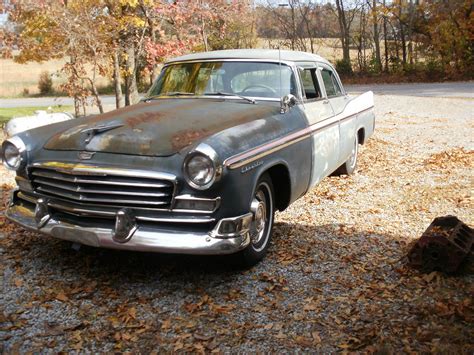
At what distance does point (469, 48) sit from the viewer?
24.2 meters

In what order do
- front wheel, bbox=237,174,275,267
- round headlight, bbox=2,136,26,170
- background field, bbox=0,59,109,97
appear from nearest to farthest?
front wheel, bbox=237,174,275,267, round headlight, bbox=2,136,26,170, background field, bbox=0,59,109,97

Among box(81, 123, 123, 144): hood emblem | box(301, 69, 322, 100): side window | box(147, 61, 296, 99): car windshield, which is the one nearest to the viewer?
box(81, 123, 123, 144): hood emblem

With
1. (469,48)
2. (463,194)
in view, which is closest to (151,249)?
(463,194)

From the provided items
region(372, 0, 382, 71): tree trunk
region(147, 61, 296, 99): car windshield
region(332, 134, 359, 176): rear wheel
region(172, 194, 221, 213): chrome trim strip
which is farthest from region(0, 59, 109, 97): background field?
region(172, 194, 221, 213): chrome trim strip

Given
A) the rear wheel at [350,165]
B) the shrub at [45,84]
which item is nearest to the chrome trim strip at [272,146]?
the rear wheel at [350,165]

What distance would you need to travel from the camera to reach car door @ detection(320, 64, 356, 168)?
19.9ft

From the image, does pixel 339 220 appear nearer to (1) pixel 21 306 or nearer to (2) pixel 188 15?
(1) pixel 21 306

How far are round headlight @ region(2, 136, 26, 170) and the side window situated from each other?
9.39 feet

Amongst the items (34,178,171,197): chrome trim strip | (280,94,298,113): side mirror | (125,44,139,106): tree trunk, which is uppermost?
(125,44,139,106): tree trunk

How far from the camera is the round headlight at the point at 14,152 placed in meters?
4.13

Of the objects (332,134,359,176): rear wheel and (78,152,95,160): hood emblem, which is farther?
(332,134,359,176): rear wheel

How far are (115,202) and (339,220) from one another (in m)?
2.64

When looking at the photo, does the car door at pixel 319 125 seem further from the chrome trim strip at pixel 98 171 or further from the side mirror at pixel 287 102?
the chrome trim strip at pixel 98 171

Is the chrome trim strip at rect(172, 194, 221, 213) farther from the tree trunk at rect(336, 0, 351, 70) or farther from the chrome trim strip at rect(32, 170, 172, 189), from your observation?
the tree trunk at rect(336, 0, 351, 70)
